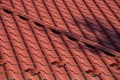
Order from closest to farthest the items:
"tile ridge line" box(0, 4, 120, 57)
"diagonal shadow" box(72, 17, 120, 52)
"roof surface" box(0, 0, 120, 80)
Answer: "roof surface" box(0, 0, 120, 80) → "tile ridge line" box(0, 4, 120, 57) → "diagonal shadow" box(72, 17, 120, 52)

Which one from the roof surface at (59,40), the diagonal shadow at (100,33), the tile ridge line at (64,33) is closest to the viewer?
the roof surface at (59,40)

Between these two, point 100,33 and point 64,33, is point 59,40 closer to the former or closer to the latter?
point 64,33

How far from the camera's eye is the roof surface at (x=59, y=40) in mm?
6676

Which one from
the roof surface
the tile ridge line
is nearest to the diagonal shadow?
the roof surface

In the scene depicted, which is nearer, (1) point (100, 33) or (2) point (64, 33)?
(2) point (64, 33)

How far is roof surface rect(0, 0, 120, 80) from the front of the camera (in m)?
6.68

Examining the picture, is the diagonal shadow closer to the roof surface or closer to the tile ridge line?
the roof surface

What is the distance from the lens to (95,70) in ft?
22.8

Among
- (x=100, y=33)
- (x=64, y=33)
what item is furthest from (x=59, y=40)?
(x=100, y=33)

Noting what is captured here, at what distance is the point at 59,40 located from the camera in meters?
7.80

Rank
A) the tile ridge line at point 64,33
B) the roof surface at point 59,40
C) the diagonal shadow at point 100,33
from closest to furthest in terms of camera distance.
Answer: the roof surface at point 59,40 < the tile ridge line at point 64,33 < the diagonal shadow at point 100,33

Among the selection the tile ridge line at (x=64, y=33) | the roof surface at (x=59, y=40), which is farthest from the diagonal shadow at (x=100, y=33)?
the tile ridge line at (x=64, y=33)

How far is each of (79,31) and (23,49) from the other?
213cm

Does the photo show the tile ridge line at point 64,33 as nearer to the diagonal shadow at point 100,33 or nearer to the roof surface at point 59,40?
the roof surface at point 59,40
